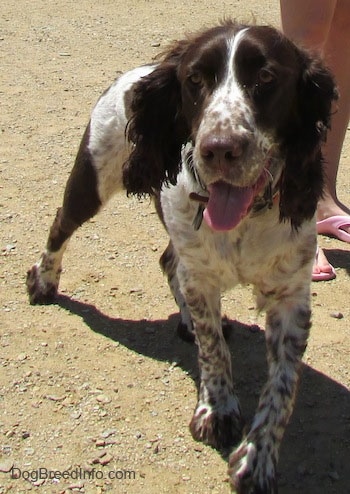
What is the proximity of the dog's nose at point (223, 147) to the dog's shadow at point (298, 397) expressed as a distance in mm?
1273

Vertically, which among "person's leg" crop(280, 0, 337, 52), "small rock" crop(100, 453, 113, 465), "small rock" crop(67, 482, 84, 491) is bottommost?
"small rock" crop(100, 453, 113, 465)

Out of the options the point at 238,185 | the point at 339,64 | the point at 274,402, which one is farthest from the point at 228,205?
the point at 339,64

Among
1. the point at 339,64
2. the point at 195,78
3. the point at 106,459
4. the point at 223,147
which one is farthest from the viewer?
the point at 339,64

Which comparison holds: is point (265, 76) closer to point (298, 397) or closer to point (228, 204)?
point (228, 204)

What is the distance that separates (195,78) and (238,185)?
0.44m

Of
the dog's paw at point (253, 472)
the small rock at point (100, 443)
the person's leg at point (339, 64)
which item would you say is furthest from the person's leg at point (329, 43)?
the small rock at point (100, 443)

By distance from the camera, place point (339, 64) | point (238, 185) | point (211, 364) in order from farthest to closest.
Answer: point (339, 64), point (211, 364), point (238, 185)

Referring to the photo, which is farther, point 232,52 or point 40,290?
point 40,290

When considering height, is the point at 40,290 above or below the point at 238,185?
below

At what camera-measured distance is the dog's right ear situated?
327cm

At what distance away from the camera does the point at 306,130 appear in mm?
3064

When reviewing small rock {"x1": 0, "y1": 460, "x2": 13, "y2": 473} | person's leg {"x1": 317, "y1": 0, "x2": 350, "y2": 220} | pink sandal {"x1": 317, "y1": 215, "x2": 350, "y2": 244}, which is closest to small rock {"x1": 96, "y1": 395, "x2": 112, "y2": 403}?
small rock {"x1": 0, "y1": 460, "x2": 13, "y2": 473}

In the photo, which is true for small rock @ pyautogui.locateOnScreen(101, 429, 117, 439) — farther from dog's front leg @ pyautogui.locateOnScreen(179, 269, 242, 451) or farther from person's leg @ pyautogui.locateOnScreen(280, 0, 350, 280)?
person's leg @ pyautogui.locateOnScreen(280, 0, 350, 280)

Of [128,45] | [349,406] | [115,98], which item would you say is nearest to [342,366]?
[349,406]
